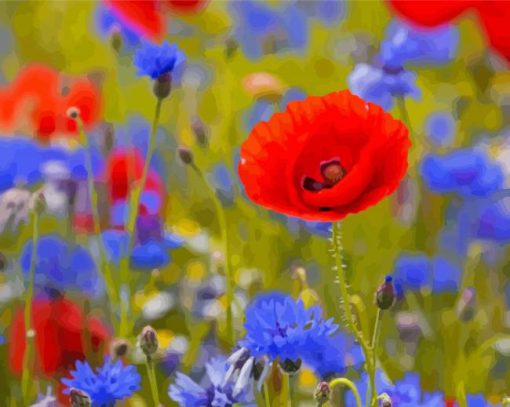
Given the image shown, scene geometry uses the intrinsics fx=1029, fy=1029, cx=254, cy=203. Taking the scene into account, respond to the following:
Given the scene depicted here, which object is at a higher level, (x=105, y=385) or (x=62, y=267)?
(x=62, y=267)

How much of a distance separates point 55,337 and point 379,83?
266mm

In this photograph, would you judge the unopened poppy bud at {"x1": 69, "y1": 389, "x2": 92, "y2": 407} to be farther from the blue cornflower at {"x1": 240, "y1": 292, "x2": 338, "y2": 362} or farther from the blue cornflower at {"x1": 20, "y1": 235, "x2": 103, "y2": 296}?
the blue cornflower at {"x1": 20, "y1": 235, "x2": 103, "y2": 296}

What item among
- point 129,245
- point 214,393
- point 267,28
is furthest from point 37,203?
point 267,28

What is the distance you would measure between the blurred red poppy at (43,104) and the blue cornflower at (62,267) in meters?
0.12

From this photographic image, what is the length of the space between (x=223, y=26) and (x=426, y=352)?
0.51 meters

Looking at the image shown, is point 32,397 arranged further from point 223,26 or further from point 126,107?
point 223,26

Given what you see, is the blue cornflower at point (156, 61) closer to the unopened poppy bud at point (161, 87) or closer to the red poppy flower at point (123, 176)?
the unopened poppy bud at point (161, 87)

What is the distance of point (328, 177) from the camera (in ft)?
1.65

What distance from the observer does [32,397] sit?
555 millimetres

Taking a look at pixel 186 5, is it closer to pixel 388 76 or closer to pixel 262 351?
pixel 388 76

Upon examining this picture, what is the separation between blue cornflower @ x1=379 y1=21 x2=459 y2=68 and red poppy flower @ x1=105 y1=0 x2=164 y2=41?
0.63 feet

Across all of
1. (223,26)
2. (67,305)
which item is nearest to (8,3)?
(223,26)

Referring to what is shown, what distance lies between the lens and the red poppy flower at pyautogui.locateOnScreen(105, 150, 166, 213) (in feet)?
2.45

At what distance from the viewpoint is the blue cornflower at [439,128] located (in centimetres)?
82
